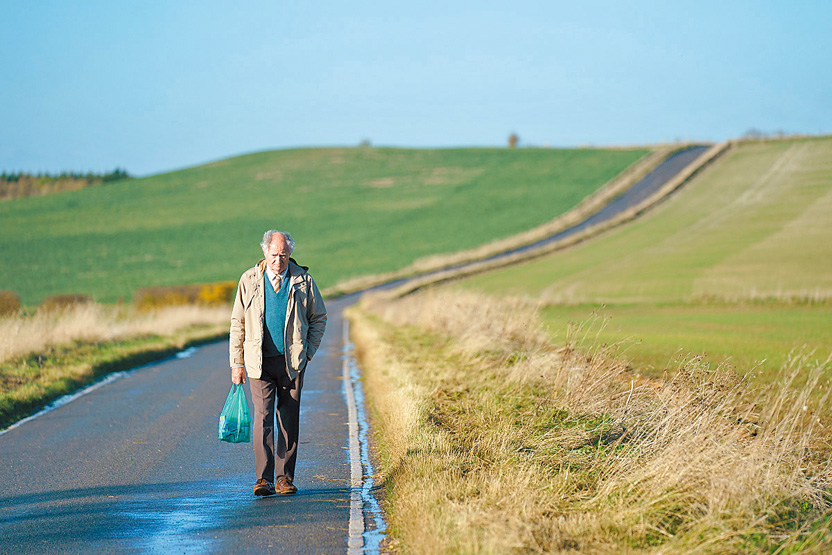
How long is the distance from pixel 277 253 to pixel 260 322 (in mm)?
635

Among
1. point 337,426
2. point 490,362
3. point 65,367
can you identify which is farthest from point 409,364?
point 65,367

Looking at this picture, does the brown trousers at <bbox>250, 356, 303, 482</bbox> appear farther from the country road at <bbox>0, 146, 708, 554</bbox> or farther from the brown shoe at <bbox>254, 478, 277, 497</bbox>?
the country road at <bbox>0, 146, 708, 554</bbox>

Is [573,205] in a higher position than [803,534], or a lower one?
higher

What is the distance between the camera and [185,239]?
7381 cm

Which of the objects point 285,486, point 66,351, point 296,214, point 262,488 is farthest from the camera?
point 296,214

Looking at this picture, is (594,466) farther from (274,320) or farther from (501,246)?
(501,246)

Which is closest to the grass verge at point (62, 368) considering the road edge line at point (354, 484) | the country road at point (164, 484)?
the country road at point (164, 484)

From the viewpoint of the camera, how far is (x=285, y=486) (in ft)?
26.2

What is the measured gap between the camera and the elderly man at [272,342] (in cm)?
803

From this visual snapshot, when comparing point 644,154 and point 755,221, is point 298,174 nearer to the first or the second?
point 644,154

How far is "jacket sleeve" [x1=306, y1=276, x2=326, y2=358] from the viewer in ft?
27.1

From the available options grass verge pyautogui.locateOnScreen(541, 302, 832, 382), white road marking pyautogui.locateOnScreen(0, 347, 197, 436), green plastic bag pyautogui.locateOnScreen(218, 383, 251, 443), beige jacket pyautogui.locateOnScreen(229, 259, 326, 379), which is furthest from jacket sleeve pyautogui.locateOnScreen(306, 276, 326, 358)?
white road marking pyautogui.locateOnScreen(0, 347, 197, 436)

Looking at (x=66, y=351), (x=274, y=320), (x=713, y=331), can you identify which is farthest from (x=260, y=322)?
(x=713, y=331)

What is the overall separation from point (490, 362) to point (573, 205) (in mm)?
59069
